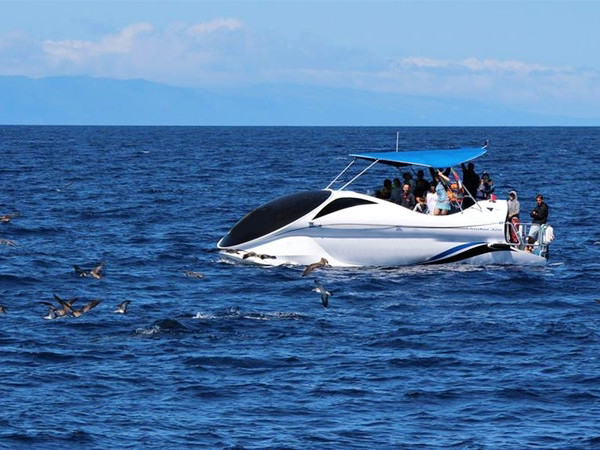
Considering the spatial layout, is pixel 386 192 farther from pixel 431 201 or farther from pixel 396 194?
pixel 431 201

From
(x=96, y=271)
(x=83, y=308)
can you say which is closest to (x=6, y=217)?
(x=96, y=271)

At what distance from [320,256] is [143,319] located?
8.31m

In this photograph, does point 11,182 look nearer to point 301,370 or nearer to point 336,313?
point 336,313

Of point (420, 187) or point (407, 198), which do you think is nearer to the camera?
point (407, 198)

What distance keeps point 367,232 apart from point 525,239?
5689 mm

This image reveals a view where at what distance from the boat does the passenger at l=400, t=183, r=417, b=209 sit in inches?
31.2

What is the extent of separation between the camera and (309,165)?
101125mm

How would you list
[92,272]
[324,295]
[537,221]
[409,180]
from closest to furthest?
[324,295]
[92,272]
[409,180]
[537,221]

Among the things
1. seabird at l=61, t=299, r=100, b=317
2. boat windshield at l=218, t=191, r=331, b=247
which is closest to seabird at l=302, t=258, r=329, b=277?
boat windshield at l=218, t=191, r=331, b=247

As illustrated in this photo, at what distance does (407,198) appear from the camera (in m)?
35.7

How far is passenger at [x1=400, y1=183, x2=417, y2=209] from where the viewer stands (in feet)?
117

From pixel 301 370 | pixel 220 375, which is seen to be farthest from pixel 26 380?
pixel 301 370

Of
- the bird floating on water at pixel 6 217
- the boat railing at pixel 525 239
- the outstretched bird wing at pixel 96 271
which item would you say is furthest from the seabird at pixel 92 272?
the boat railing at pixel 525 239

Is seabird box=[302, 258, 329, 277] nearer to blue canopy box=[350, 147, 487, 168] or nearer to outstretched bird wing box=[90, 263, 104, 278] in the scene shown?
blue canopy box=[350, 147, 487, 168]
